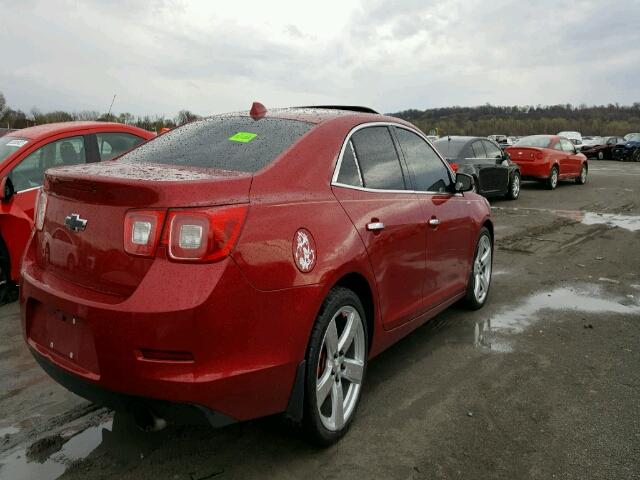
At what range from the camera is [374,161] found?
3.53 m

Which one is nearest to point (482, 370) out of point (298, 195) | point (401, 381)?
point (401, 381)

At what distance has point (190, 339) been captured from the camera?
2.21 meters

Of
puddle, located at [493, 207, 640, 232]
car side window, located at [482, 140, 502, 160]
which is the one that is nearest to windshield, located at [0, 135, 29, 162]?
puddle, located at [493, 207, 640, 232]

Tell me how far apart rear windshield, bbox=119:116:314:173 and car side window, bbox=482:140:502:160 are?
10809 millimetres

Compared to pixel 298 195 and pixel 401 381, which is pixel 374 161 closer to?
pixel 298 195

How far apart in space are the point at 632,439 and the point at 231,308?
7.43 ft

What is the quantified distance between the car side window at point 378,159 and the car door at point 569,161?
48.2 ft

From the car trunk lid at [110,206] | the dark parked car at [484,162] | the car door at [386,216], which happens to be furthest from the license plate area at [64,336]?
the dark parked car at [484,162]

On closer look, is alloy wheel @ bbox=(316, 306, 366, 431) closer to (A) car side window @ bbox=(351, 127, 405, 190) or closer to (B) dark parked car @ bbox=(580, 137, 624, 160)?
(A) car side window @ bbox=(351, 127, 405, 190)

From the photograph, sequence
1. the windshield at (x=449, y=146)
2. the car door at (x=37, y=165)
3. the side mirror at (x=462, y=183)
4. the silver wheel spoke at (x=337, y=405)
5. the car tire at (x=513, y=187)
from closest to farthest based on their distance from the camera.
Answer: the silver wheel spoke at (x=337, y=405) → the side mirror at (x=462, y=183) → the car door at (x=37, y=165) → the windshield at (x=449, y=146) → the car tire at (x=513, y=187)

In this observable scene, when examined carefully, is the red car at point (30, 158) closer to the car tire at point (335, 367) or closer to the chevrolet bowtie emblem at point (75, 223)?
the chevrolet bowtie emblem at point (75, 223)

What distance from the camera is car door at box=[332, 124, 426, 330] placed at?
3.15 metres

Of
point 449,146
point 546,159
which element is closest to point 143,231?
point 449,146

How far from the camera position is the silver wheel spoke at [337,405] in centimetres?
292
